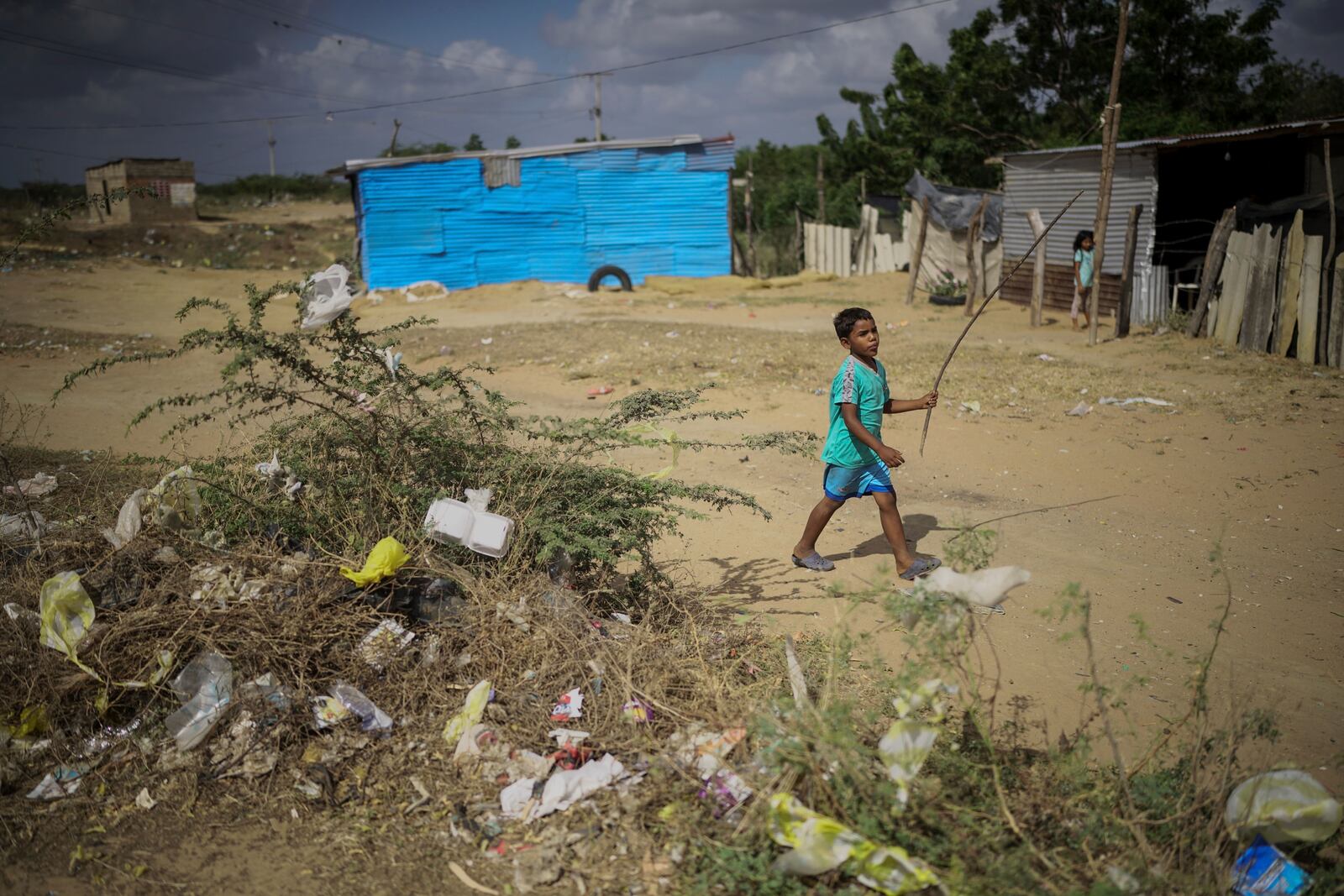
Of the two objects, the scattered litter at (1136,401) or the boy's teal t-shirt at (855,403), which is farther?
the scattered litter at (1136,401)

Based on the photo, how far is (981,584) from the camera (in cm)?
261

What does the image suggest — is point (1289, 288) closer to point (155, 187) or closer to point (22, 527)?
point (22, 527)

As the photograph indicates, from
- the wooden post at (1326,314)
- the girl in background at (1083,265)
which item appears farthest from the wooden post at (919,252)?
the wooden post at (1326,314)

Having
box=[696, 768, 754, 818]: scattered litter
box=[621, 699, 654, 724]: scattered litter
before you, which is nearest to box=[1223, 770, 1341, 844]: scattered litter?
box=[696, 768, 754, 818]: scattered litter

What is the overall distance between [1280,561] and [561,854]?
13.8ft

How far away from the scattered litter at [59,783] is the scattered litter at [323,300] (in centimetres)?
165

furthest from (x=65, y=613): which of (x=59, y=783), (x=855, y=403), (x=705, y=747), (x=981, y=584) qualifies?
(x=855, y=403)

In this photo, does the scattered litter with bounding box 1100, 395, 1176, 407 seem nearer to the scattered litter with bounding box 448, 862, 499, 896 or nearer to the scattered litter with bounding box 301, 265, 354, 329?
the scattered litter with bounding box 301, 265, 354, 329

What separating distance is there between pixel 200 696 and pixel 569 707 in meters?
1.20

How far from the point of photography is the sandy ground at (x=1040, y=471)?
384 cm

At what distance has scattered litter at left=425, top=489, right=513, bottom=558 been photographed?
11.1 ft

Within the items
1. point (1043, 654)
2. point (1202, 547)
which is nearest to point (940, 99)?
point (1202, 547)

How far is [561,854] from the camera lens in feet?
8.36

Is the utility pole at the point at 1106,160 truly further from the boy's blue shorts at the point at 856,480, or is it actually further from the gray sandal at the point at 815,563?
the gray sandal at the point at 815,563
